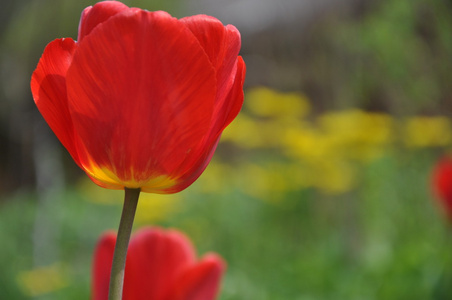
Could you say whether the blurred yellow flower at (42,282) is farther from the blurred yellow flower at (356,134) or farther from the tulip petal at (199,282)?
the tulip petal at (199,282)

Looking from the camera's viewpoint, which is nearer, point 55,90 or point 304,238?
point 55,90

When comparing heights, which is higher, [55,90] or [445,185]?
[55,90]

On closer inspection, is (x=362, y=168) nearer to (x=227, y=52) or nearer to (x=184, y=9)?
(x=227, y=52)

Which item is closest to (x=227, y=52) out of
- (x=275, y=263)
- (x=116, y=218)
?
(x=275, y=263)

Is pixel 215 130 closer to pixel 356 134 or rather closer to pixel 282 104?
pixel 356 134

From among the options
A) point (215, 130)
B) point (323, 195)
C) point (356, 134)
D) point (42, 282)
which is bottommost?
→ point (323, 195)

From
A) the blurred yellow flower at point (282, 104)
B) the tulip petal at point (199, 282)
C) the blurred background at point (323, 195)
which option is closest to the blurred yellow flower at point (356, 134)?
the blurred background at point (323, 195)

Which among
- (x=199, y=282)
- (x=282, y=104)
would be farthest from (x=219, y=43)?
(x=282, y=104)
